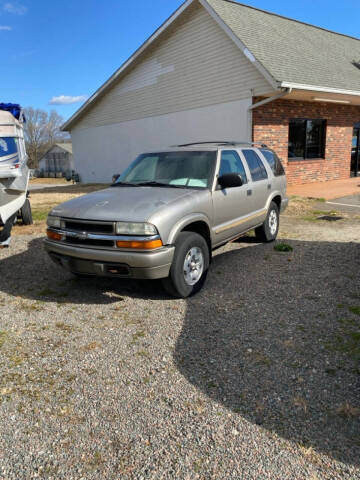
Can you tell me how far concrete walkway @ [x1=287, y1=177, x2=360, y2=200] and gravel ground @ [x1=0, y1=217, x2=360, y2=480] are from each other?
8.01m

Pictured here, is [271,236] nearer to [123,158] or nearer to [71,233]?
[71,233]

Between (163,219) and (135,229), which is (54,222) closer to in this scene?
(135,229)

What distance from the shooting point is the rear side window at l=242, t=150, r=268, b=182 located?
6027 mm

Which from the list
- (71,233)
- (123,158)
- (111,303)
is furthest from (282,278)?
(123,158)

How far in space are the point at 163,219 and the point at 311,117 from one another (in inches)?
501

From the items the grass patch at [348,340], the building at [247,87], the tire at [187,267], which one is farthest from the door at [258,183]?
Result: the building at [247,87]

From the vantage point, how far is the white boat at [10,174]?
7.21m

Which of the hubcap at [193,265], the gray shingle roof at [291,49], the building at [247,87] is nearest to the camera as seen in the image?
the hubcap at [193,265]

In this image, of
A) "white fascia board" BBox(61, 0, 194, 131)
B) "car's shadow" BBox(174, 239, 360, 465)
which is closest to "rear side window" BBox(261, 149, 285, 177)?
"car's shadow" BBox(174, 239, 360, 465)

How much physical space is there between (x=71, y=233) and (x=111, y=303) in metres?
0.94

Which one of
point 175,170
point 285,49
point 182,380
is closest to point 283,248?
point 175,170

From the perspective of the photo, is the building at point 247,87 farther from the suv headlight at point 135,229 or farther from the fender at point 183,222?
the suv headlight at point 135,229

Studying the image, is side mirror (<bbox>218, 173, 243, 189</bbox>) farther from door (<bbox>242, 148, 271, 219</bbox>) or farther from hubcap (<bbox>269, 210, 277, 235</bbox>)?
hubcap (<bbox>269, 210, 277, 235</bbox>)

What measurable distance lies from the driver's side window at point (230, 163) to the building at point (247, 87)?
273 inches
